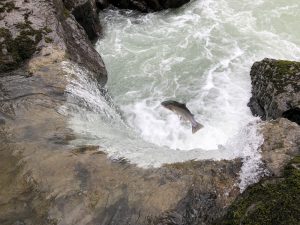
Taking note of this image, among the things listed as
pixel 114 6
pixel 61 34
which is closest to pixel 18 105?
pixel 61 34

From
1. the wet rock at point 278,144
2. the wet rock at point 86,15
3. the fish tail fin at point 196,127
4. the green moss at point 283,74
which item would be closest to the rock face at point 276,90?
the green moss at point 283,74

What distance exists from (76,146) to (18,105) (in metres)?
1.88

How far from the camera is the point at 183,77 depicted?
Result: 12.8 metres

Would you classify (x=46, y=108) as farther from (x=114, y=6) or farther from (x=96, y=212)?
(x=114, y=6)

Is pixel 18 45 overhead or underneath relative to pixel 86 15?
overhead

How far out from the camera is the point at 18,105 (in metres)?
8.10

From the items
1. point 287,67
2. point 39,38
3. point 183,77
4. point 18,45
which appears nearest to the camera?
point 18,45

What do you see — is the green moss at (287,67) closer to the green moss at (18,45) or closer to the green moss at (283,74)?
the green moss at (283,74)

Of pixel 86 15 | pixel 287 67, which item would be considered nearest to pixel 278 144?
pixel 287 67

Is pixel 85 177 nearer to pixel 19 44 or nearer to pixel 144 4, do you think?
pixel 19 44

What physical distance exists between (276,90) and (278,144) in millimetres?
4481

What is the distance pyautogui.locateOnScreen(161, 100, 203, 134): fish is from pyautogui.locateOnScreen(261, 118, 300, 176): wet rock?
387cm

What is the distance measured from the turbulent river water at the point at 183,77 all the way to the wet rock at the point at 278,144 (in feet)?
0.62

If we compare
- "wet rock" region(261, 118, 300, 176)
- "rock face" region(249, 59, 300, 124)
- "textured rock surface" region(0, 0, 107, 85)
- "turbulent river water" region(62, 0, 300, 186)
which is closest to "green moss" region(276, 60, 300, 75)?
"rock face" region(249, 59, 300, 124)
